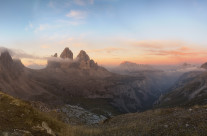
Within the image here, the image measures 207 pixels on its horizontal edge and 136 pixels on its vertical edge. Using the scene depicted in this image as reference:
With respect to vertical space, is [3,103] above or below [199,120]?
above

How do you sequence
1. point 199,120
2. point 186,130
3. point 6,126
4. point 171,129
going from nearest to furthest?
1. point 6,126
2. point 186,130
3. point 171,129
4. point 199,120

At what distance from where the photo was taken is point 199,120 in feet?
64.5

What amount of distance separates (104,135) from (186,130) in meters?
8.50

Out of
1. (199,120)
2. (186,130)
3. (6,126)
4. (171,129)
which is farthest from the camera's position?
(199,120)

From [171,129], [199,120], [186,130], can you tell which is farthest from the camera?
[199,120]

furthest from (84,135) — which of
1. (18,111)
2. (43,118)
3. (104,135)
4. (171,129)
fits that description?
(171,129)

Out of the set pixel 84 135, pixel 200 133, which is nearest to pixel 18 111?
pixel 84 135

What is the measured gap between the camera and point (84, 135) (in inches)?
797

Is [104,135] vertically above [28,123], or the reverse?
[28,123]

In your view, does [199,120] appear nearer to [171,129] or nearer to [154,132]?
[171,129]

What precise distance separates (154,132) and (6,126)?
46.1 feet

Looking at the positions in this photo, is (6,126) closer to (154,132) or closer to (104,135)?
(104,135)

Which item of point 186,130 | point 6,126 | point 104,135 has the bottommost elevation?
point 104,135

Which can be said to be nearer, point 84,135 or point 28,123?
point 28,123
